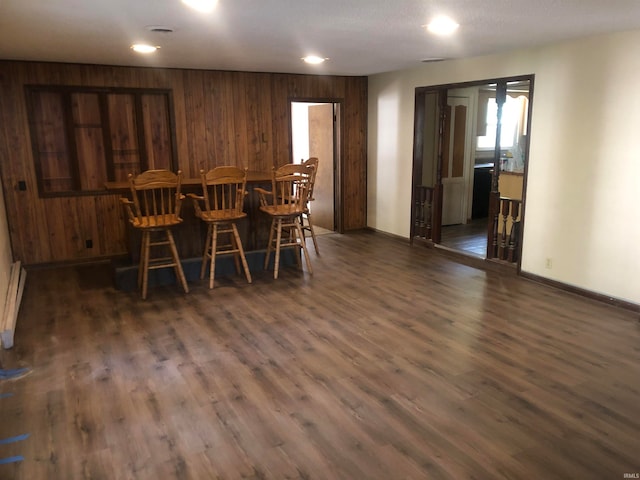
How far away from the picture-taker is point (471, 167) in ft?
24.6

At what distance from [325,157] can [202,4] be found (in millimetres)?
4377

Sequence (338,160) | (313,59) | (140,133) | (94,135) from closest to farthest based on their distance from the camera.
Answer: (313,59) < (94,135) < (140,133) < (338,160)

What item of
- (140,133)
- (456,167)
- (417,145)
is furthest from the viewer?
(456,167)

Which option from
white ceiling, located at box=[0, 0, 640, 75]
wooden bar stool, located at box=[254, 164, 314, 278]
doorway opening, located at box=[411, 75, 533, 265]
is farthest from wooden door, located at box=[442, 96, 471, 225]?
wooden bar stool, located at box=[254, 164, 314, 278]

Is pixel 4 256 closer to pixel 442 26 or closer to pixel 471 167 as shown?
pixel 442 26

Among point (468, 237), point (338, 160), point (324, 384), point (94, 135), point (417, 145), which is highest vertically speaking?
point (94, 135)

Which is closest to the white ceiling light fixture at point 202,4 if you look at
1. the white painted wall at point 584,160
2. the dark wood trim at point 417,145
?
the white painted wall at point 584,160

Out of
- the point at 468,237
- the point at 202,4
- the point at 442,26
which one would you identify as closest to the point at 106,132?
the point at 202,4

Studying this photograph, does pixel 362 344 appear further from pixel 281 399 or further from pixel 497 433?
pixel 497 433

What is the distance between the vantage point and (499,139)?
5000 mm

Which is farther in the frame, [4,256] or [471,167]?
[471,167]

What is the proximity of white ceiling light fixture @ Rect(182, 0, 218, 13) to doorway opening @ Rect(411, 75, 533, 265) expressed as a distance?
3135mm

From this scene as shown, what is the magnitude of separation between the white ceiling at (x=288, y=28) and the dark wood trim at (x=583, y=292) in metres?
2.16

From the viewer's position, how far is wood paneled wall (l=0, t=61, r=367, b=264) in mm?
5152
